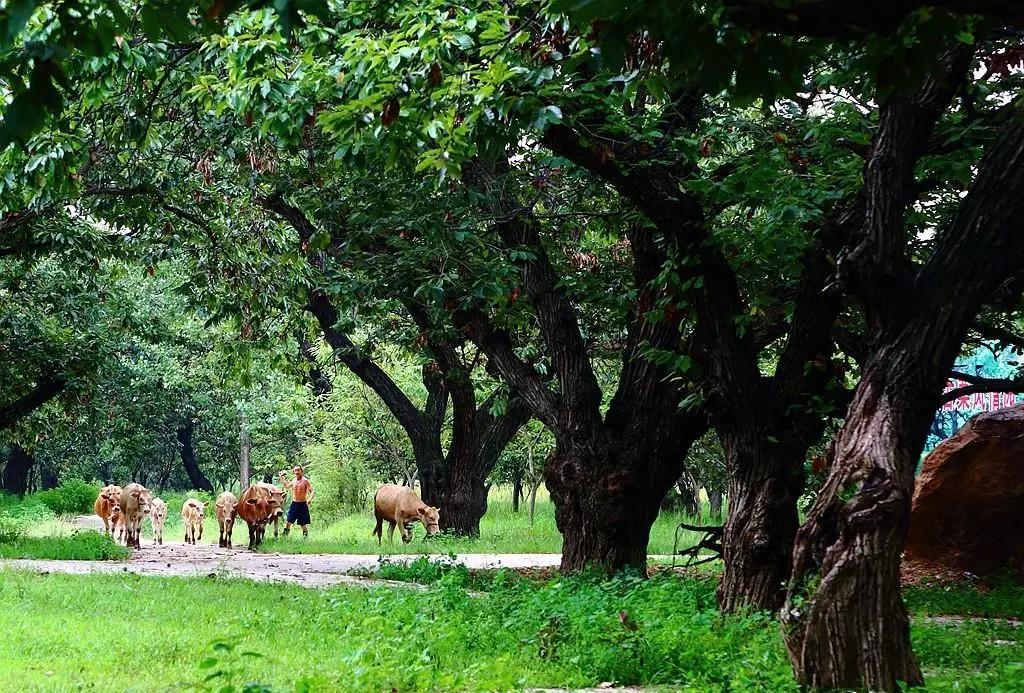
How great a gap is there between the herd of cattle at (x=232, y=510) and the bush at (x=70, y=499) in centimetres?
1842

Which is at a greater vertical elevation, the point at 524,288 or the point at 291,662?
the point at 524,288

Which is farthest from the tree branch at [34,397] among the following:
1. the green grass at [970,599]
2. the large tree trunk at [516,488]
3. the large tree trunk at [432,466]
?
the green grass at [970,599]

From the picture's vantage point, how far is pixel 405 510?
2527 centimetres

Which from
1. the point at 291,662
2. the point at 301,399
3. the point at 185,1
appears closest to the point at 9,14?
the point at 185,1

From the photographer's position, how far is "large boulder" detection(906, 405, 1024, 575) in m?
15.4

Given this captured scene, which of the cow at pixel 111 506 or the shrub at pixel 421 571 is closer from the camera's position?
the shrub at pixel 421 571

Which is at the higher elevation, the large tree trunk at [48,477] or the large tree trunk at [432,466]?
the large tree trunk at [48,477]

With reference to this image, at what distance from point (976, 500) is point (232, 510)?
14.9 m

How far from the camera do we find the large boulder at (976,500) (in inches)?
608

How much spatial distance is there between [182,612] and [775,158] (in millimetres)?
7184

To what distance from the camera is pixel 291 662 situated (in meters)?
8.38

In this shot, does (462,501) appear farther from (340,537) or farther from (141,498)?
(340,537)

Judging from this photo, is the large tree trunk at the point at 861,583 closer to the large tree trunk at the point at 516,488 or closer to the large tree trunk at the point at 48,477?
the large tree trunk at the point at 516,488

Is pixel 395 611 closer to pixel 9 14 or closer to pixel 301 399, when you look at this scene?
pixel 9 14
